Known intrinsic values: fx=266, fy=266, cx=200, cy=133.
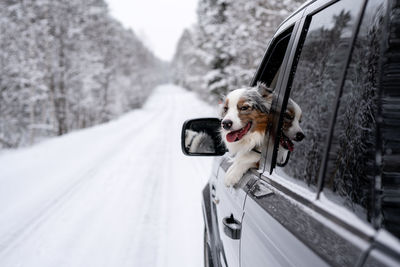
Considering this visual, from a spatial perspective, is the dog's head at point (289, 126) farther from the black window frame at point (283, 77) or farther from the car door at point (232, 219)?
the car door at point (232, 219)

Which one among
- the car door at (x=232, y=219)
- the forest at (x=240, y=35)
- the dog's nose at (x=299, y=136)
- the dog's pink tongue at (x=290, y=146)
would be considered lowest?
the car door at (x=232, y=219)

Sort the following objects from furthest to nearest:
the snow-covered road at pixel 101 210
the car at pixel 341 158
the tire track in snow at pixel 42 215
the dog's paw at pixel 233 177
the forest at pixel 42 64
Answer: the forest at pixel 42 64, the tire track in snow at pixel 42 215, the snow-covered road at pixel 101 210, the dog's paw at pixel 233 177, the car at pixel 341 158

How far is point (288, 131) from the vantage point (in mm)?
1630

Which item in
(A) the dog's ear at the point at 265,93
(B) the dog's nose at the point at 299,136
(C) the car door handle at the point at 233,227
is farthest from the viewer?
(A) the dog's ear at the point at 265,93

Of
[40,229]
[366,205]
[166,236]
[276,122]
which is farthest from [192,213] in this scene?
[366,205]

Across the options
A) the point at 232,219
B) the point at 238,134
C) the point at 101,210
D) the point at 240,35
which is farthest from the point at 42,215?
the point at 240,35

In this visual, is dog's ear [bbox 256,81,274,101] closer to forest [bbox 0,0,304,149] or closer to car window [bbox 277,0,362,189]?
car window [bbox 277,0,362,189]

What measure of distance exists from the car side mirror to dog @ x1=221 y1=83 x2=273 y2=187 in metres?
0.61

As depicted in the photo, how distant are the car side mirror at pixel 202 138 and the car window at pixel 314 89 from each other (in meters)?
1.15

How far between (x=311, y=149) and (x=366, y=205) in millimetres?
527

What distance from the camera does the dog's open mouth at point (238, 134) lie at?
79.3 inches

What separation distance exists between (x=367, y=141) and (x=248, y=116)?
1218 mm

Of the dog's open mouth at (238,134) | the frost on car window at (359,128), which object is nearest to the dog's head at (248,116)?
the dog's open mouth at (238,134)

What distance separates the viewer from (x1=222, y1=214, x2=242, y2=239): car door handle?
1.66 meters
